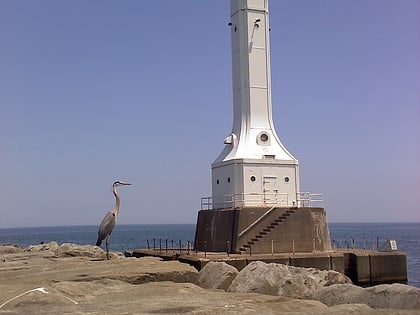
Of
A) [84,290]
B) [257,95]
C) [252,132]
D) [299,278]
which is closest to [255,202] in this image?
[252,132]

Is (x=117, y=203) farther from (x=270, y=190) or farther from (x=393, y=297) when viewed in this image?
(x=393, y=297)

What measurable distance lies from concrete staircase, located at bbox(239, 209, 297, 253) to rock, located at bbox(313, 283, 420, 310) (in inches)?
496

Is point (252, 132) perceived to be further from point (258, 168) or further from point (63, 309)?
point (63, 309)

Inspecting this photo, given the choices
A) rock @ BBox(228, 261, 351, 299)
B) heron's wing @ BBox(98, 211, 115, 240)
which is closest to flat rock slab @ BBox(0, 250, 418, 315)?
rock @ BBox(228, 261, 351, 299)

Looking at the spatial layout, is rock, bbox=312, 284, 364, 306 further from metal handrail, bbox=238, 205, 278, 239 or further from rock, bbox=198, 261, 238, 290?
metal handrail, bbox=238, 205, 278, 239

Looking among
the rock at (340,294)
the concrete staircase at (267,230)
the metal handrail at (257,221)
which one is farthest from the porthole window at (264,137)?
the rock at (340,294)

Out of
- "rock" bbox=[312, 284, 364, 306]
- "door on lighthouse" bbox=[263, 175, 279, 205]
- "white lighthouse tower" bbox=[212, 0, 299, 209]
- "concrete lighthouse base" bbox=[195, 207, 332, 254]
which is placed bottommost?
"rock" bbox=[312, 284, 364, 306]

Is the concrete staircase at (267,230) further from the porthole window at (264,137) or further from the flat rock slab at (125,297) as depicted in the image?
the flat rock slab at (125,297)

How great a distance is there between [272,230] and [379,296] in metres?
14.4

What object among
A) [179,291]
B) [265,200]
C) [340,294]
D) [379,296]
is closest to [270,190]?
[265,200]

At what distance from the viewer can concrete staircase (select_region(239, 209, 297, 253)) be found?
26906 millimetres

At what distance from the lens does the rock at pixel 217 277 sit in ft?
59.7

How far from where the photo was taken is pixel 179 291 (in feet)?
44.0

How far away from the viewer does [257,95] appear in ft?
99.8
